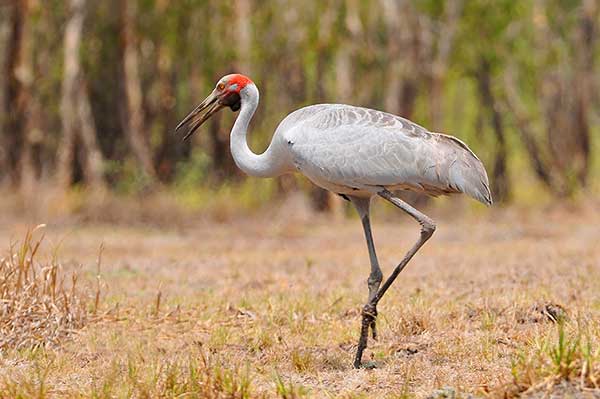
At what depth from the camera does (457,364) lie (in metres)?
7.18

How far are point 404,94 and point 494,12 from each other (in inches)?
110

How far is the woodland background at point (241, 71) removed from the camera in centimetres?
2056

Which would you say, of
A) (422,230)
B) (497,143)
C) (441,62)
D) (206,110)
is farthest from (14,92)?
(422,230)

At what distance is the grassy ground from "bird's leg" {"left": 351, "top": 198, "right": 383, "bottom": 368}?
6.7 inches

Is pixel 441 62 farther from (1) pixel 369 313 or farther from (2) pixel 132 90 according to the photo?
(1) pixel 369 313

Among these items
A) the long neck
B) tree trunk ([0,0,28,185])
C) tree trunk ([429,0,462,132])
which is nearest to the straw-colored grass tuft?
the long neck

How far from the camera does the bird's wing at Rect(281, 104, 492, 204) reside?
7.64 m

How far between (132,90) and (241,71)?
2.95 metres

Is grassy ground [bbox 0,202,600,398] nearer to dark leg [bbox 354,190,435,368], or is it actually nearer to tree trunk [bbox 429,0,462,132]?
dark leg [bbox 354,190,435,368]

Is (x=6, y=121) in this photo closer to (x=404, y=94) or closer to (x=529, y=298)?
(x=404, y=94)

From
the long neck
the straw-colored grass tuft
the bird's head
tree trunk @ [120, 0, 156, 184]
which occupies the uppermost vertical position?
tree trunk @ [120, 0, 156, 184]

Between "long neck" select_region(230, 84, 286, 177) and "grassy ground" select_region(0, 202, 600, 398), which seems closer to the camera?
"grassy ground" select_region(0, 202, 600, 398)

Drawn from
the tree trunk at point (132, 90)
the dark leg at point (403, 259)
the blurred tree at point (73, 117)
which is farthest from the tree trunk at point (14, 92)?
the dark leg at point (403, 259)

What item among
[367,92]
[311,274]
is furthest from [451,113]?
[311,274]
